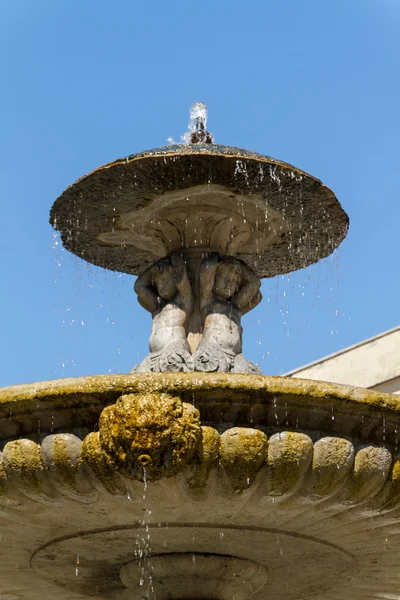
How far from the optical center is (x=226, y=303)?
26.3 feet

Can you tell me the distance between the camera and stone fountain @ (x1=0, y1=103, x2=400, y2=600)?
577 cm

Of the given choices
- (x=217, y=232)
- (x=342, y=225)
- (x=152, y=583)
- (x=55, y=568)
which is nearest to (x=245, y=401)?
(x=152, y=583)

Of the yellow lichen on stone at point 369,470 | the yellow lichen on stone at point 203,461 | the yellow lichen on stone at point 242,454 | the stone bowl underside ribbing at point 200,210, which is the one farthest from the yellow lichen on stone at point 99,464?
the stone bowl underside ribbing at point 200,210

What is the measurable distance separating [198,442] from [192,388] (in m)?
0.27

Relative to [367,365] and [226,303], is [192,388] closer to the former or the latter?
[226,303]

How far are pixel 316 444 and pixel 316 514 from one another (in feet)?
1.71

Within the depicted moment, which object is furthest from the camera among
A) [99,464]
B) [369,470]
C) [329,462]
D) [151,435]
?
[369,470]

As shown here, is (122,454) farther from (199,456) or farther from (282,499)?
(282,499)

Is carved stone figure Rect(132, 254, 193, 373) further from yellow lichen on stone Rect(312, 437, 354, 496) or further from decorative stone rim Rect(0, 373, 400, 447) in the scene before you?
yellow lichen on stone Rect(312, 437, 354, 496)

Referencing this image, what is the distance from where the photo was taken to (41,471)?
5.93 m

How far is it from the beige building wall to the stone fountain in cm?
863

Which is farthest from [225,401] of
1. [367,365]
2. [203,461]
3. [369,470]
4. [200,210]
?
[367,365]

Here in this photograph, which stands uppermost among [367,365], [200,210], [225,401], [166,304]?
[367,365]

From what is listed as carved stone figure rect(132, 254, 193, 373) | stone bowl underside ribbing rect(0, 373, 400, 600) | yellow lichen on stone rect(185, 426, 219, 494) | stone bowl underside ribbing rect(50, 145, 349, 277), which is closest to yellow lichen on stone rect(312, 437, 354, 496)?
stone bowl underside ribbing rect(0, 373, 400, 600)
